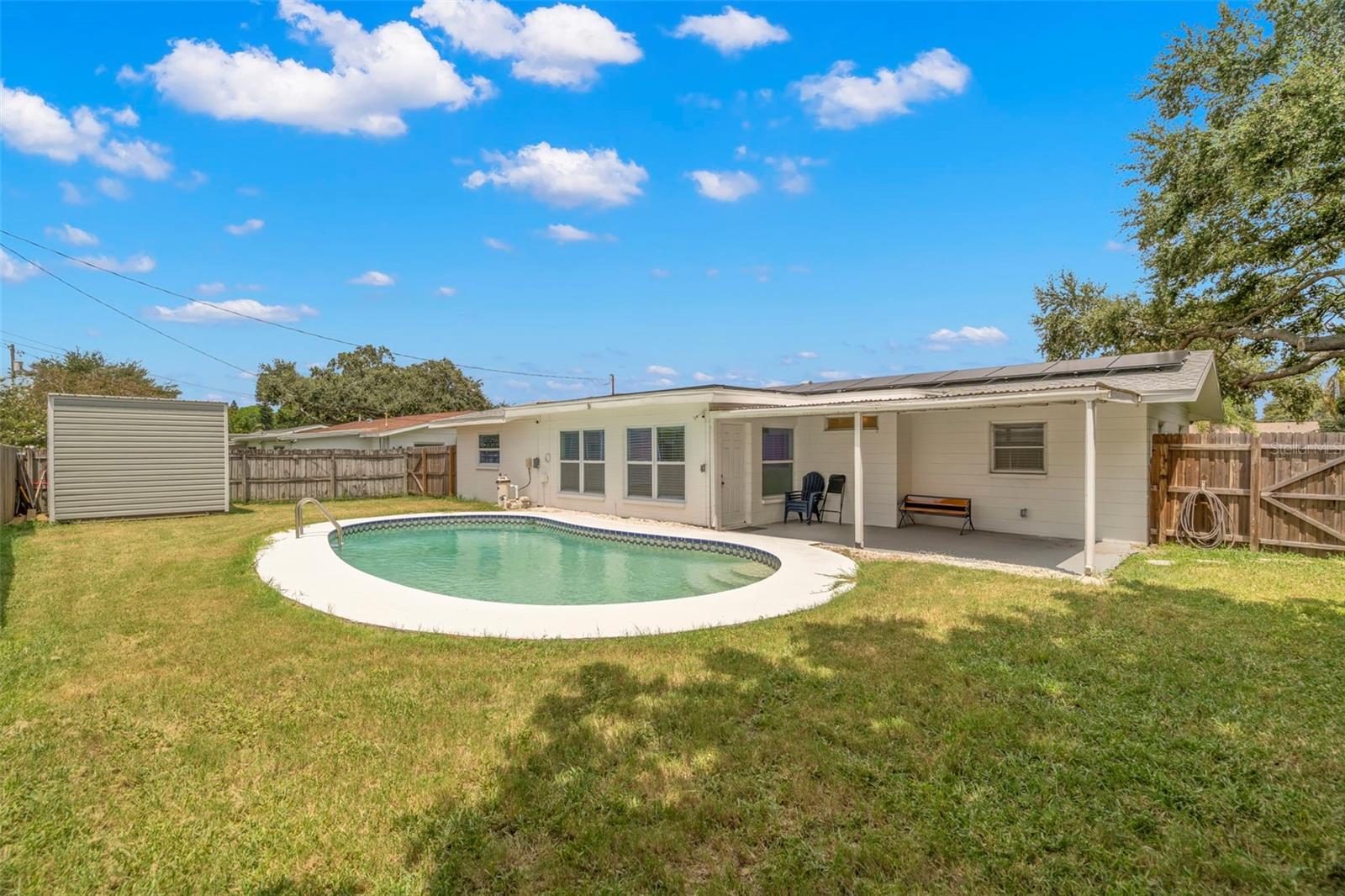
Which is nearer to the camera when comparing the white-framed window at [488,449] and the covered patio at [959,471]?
the covered patio at [959,471]

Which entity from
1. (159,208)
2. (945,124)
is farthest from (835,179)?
(159,208)

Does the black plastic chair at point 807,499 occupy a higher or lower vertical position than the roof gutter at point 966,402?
lower

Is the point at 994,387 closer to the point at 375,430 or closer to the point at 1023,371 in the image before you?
the point at 1023,371

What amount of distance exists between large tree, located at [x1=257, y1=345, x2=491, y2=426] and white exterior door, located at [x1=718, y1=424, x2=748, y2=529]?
30.0 m

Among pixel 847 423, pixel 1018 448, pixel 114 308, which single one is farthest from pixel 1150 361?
pixel 114 308

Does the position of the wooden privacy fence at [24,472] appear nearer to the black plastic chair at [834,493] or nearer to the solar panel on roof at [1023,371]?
the black plastic chair at [834,493]

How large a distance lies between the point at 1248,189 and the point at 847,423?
348 inches

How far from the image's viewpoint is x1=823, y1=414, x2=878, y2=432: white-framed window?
11328mm

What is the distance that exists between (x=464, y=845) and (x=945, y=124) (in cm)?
1712

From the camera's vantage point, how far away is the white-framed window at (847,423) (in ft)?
37.2

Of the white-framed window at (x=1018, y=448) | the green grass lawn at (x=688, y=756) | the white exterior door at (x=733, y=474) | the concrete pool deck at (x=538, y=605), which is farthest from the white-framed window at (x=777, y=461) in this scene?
the green grass lawn at (x=688, y=756)

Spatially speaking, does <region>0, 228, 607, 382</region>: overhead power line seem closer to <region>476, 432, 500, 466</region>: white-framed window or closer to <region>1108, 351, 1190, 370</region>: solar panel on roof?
<region>476, 432, 500, 466</region>: white-framed window

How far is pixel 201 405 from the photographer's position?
13062mm

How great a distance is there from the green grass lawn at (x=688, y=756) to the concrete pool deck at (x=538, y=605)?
334 mm
